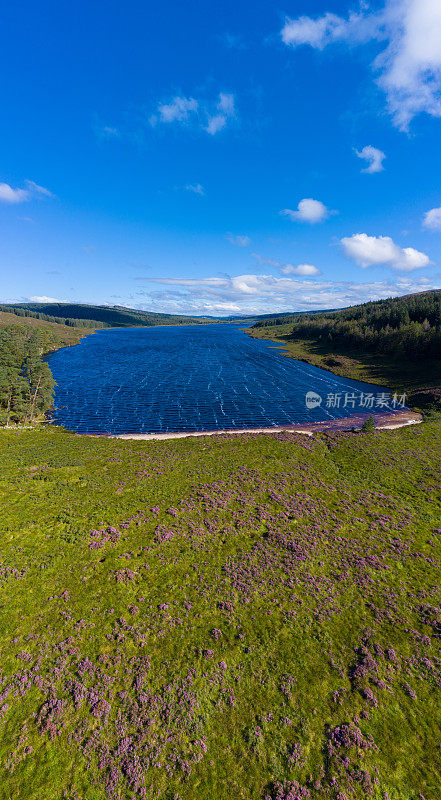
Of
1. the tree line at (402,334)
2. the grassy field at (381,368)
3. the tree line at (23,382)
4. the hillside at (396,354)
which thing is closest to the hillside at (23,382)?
the tree line at (23,382)

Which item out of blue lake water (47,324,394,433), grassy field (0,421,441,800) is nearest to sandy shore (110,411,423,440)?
blue lake water (47,324,394,433)

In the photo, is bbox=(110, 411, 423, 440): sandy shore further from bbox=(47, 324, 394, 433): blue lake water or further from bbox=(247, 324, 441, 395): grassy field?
bbox=(247, 324, 441, 395): grassy field

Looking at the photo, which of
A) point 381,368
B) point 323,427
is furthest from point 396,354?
point 323,427

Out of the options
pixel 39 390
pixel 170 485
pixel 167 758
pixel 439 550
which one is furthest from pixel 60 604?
pixel 39 390

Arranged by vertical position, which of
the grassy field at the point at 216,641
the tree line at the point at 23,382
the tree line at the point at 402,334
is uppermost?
the tree line at the point at 402,334

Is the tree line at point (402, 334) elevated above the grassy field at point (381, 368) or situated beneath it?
elevated above

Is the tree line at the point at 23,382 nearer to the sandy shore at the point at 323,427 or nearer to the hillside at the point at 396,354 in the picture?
the sandy shore at the point at 323,427
